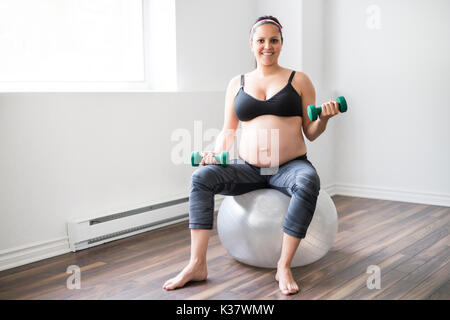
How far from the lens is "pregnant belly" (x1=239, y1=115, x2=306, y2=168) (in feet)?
7.13

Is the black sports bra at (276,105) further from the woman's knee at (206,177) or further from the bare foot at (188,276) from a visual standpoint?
the bare foot at (188,276)

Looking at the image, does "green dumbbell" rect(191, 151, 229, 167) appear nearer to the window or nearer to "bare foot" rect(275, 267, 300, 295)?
"bare foot" rect(275, 267, 300, 295)

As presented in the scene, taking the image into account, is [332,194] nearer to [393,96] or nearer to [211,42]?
[393,96]

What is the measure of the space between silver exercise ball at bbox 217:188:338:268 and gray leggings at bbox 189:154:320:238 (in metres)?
0.06

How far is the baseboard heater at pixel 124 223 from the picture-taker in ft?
8.22

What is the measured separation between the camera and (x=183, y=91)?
10.1 ft

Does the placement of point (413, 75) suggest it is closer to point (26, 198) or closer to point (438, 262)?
point (438, 262)

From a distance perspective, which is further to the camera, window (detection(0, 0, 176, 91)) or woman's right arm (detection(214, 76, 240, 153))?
window (detection(0, 0, 176, 91))

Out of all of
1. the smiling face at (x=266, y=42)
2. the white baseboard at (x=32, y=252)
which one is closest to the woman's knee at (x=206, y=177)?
the smiling face at (x=266, y=42)

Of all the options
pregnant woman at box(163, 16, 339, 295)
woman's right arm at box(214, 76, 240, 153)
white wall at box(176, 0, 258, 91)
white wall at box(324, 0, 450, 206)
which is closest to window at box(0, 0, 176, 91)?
white wall at box(176, 0, 258, 91)
